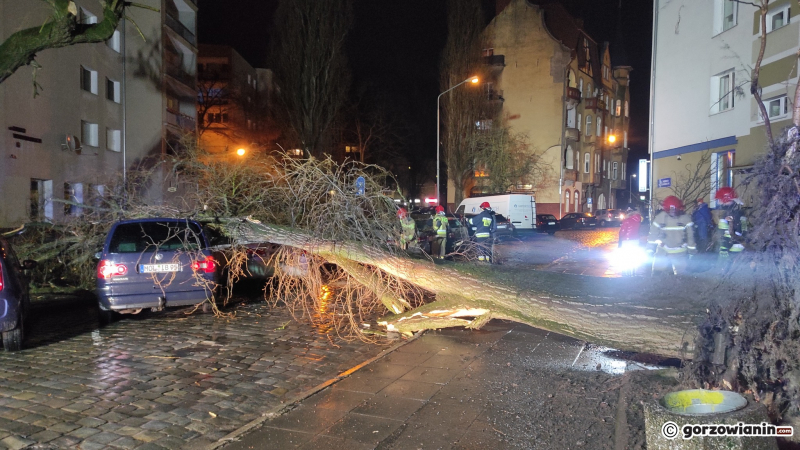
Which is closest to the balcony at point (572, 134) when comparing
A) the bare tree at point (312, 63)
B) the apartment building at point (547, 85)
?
the apartment building at point (547, 85)

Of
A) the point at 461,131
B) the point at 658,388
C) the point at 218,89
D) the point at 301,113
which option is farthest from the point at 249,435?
the point at 218,89

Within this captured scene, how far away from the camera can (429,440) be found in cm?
398

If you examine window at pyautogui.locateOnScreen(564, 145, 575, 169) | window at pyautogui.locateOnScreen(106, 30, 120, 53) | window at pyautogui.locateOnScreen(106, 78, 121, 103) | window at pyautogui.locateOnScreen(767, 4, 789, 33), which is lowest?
window at pyautogui.locateOnScreen(564, 145, 575, 169)

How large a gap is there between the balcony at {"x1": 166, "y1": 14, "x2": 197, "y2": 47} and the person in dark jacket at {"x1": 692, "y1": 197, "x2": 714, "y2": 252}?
25523 mm

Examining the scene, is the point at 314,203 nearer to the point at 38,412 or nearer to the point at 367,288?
the point at 367,288

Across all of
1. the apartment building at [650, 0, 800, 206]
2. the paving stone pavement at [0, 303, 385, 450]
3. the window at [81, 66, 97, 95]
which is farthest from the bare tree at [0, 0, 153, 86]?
the window at [81, 66, 97, 95]

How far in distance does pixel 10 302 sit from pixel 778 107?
18873mm

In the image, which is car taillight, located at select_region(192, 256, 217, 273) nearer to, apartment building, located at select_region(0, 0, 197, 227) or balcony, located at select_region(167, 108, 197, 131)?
apartment building, located at select_region(0, 0, 197, 227)

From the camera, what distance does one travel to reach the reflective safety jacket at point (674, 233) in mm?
9117

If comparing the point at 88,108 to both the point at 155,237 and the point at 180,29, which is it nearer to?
the point at 180,29

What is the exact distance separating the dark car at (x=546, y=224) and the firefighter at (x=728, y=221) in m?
24.7

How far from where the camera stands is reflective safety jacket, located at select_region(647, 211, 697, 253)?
912cm

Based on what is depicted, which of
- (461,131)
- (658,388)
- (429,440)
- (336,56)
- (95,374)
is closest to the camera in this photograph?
(429,440)

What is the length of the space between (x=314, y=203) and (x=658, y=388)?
16.6 feet
